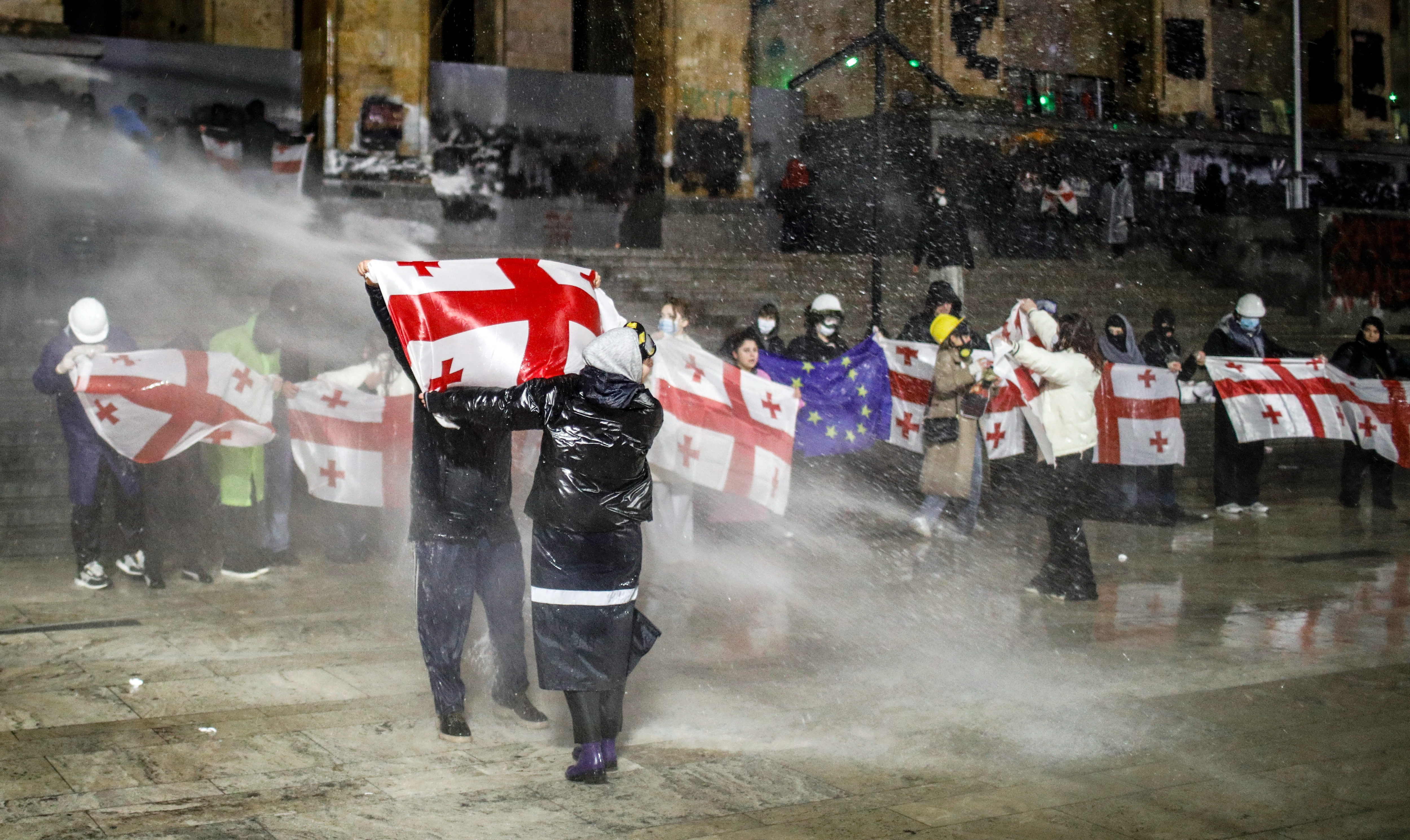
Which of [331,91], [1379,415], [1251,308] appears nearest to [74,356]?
[1251,308]

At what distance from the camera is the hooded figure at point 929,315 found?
10961 mm

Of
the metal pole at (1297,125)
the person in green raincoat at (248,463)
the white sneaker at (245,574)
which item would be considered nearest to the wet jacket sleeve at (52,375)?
the person in green raincoat at (248,463)

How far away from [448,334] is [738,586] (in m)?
3.73

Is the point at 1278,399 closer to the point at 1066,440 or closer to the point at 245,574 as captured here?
the point at 1066,440

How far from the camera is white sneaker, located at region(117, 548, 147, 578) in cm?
892

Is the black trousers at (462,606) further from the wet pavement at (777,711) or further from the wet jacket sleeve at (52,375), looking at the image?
the wet jacket sleeve at (52,375)

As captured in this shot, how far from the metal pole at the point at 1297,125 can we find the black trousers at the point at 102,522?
20.1 m

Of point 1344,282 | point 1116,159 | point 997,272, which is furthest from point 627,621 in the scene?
point 1116,159

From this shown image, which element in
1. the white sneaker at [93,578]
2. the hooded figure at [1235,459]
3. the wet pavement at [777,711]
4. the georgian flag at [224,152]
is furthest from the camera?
the georgian flag at [224,152]

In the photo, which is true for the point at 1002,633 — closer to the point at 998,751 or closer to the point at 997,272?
the point at 998,751

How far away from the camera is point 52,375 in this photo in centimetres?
862

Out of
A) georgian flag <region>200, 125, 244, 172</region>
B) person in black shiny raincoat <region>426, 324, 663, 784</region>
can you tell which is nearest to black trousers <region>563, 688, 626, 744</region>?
person in black shiny raincoat <region>426, 324, 663, 784</region>

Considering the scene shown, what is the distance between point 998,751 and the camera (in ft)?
18.3

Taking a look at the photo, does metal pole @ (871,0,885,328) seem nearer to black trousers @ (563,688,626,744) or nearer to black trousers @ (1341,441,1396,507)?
black trousers @ (1341,441,1396,507)
